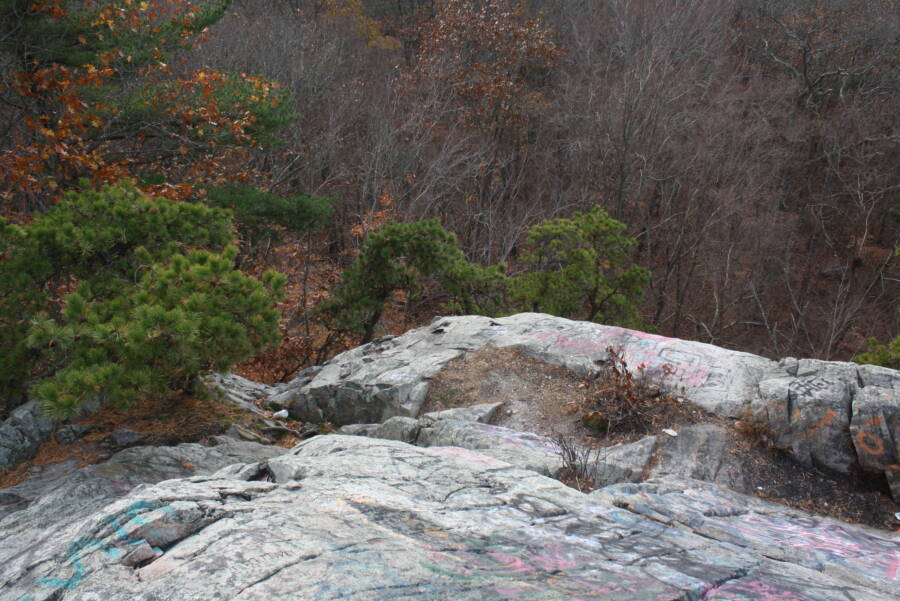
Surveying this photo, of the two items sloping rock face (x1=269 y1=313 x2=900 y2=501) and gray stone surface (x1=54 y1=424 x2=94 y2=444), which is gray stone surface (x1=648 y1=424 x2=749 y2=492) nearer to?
sloping rock face (x1=269 y1=313 x2=900 y2=501)

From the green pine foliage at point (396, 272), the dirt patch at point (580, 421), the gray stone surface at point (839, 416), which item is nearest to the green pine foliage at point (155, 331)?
the dirt patch at point (580, 421)

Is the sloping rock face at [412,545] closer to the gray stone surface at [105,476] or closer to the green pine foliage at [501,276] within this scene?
the gray stone surface at [105,476]

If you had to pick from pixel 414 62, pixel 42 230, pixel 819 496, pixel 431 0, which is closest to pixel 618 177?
pixel 414 62

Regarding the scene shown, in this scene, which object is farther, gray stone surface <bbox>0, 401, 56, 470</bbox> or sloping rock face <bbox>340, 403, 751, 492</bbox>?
gray stone surface <bbox>0, 401, 56, 470</bbox>

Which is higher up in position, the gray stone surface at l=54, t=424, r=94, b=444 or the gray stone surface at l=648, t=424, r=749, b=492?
the gray stone surface at l=648, t=424, r=749, b=492

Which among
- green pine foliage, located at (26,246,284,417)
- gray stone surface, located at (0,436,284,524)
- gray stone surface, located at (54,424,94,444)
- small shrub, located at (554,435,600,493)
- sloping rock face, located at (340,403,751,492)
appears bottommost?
gray stone surface, located at (54,424,94,444)

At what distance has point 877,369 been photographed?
17.7ft

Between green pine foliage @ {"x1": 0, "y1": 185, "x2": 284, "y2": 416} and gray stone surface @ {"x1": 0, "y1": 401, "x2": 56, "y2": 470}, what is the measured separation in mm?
212

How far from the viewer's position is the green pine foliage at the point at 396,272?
29.2ft

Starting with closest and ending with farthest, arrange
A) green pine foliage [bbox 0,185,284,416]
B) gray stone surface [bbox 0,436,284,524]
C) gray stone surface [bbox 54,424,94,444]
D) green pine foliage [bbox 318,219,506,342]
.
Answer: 1. gray stone surface [bbox 0,436,284,524]
2. green pine foliage [bbox 0,185,284,416]
3. gray stone surface [bbox 54,424,94,444]
4. green pine foliage [bbox 318,219,506,342]

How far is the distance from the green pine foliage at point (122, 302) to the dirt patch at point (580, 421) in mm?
2392

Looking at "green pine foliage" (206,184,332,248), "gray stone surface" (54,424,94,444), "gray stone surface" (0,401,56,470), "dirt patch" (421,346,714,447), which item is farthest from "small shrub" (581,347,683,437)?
"green pine foliage" (206,184,332,248)

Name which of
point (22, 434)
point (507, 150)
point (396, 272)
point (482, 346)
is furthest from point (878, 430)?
point (507, 150)

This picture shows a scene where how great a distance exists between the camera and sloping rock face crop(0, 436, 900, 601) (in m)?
2.56
